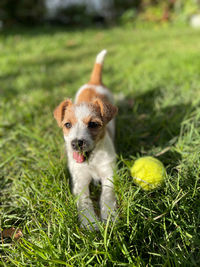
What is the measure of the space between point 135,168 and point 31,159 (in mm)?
1370

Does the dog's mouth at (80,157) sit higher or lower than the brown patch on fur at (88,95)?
lower

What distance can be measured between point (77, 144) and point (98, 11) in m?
16.9

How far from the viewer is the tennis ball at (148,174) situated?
6.66 feet

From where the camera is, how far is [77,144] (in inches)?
81.5

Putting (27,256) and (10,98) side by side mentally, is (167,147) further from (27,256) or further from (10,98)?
(10,98)

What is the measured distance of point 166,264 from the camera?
142 cm

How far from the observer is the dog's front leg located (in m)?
1.92

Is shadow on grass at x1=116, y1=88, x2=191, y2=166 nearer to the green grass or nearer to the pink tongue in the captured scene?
the green grass

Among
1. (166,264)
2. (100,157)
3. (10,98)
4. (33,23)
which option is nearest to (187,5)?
(33,23)

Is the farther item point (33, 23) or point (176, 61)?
point (33, 23)

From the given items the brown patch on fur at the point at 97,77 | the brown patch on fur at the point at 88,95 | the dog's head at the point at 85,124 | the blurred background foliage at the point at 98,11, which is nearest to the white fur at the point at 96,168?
the dog's head at the point at 85,124

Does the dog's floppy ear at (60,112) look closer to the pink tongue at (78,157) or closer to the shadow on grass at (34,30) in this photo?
the pink tongue at (78,157)

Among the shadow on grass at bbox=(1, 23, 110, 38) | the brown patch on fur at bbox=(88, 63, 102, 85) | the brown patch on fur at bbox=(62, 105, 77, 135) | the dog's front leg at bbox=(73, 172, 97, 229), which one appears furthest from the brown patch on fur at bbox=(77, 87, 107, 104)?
the shadow on grass at bbox=(1, 23, 110, 38)

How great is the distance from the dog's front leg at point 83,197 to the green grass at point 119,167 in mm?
129
